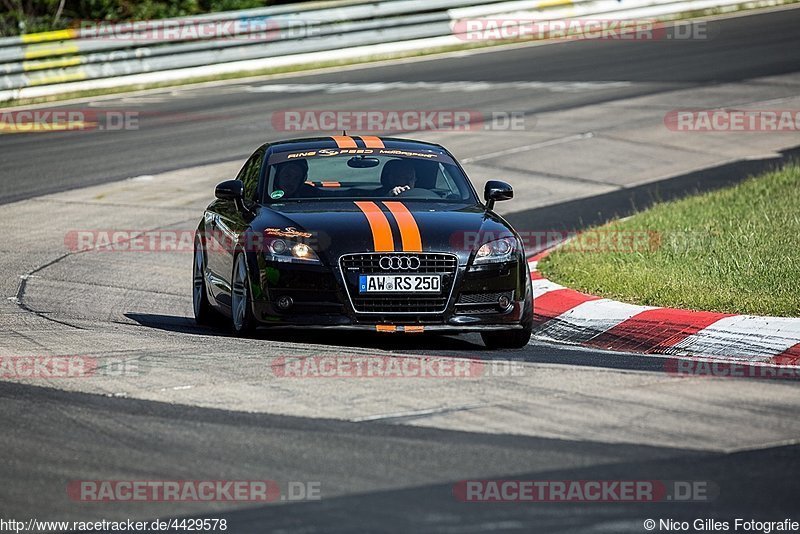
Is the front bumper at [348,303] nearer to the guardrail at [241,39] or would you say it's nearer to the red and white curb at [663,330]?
the red and white curb at [663,330]

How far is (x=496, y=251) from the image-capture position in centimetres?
941

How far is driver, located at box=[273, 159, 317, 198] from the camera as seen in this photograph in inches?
405

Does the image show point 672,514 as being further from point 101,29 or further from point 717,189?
point 101,29

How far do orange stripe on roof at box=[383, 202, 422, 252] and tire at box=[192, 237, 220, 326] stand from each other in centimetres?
192

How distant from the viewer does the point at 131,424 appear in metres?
6.77

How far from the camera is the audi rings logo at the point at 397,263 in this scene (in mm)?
9070

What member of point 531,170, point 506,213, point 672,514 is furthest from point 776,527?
point 531,170

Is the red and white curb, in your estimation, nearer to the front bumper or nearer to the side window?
the front bumper

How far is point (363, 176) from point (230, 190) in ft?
3.92

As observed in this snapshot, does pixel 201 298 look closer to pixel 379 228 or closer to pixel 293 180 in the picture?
pixel 293 180

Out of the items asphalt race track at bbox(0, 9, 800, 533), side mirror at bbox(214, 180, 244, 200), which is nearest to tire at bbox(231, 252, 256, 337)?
asphalt race track at bbox(0, 9, 800, 533)
